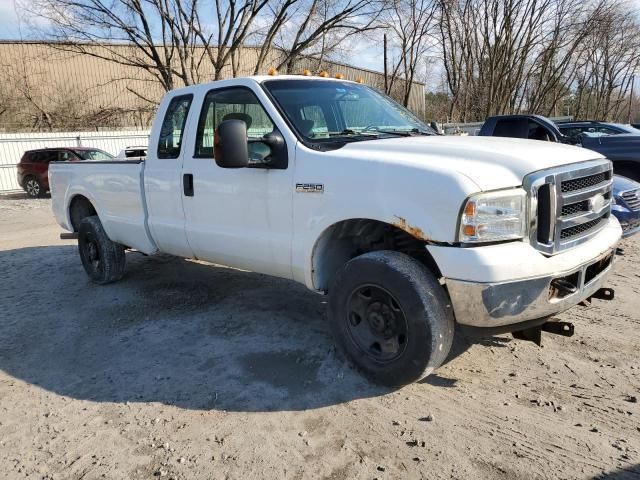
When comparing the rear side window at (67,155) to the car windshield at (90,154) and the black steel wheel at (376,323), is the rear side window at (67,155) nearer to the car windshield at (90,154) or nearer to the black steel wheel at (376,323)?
the car windshield at (90,154)

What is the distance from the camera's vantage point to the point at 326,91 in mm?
4293

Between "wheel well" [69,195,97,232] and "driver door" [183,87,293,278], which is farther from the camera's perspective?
"wheel well" [69,195,97,232]

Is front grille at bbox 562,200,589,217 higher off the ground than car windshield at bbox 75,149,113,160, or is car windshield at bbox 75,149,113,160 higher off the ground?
front grille at bbox 562,200,589,217

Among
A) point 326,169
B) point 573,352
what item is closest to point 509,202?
point 326,169

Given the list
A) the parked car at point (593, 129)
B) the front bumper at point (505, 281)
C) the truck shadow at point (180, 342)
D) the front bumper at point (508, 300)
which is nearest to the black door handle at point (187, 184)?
the truck shadow at point (180, 342)

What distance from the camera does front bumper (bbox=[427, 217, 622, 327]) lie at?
2771 millimetres

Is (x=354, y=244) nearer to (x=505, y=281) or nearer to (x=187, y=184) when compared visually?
(x=505, y=281)

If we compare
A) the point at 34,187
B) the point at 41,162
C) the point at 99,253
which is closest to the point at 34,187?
the point at 34,187

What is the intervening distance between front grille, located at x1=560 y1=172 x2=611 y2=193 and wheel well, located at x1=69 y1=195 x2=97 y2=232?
5.38 meters

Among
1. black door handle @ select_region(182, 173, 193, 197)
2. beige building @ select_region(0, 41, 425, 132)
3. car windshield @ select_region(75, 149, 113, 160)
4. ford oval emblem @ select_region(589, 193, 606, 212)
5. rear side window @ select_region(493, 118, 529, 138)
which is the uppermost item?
beige building @ select_region(0, 41, 425, 132)

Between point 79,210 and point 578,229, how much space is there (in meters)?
5.80

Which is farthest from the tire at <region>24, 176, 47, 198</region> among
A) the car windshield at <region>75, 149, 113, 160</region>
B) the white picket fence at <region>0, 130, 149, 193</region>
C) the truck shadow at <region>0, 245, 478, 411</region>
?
the truck shadow at <region>0, 245, 478, 411</region>

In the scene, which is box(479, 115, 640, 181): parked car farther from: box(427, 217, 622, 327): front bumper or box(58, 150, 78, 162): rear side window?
box(58, 150, 78, 162): rear side window

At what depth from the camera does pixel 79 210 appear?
657 cm
